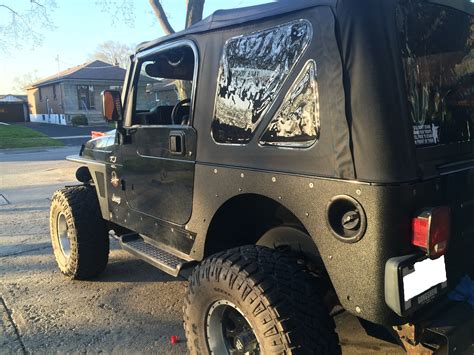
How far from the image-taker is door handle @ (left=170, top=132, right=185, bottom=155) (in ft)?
9.30

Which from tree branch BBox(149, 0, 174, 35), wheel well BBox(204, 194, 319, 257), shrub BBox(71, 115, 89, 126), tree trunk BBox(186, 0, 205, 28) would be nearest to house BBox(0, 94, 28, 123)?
shrub BBox(71, 115, 89, 126)

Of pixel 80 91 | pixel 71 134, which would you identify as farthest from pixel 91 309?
pixel 80 91

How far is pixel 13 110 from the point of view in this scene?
52219 mm

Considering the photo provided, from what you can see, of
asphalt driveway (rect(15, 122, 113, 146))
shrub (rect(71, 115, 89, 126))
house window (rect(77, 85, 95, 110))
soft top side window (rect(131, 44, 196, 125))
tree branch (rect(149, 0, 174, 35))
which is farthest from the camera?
house window (rect(77, 85, 95, 110))

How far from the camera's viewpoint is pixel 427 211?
179 cm

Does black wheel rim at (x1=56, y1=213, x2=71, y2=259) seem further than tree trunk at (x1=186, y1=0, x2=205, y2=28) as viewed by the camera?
No

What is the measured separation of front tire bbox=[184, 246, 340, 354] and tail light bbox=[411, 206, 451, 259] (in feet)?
1.92

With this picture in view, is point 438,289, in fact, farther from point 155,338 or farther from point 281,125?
point 155,338

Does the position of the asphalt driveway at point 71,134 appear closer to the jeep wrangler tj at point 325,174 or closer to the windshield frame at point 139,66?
the windshield frame at point 139,66

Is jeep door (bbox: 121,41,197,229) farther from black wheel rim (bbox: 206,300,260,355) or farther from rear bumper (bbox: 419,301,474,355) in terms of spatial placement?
rear bumper (bbox: 419,301,474,355)

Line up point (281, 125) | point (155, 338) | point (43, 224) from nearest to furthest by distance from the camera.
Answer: point (281, 125)
point (155, 338)
point (43, 224)

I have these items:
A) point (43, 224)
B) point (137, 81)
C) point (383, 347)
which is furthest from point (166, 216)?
point (43, 224)

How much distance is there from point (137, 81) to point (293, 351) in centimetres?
254

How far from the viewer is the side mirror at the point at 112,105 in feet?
11.4
